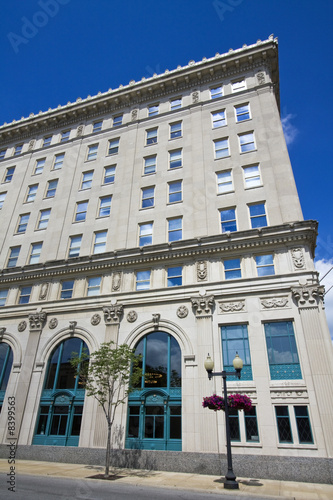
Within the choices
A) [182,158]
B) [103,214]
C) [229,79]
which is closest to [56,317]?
[103,214]

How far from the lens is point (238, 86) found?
3097 cm

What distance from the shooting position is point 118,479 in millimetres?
14773

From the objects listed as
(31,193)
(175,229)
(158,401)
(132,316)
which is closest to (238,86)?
(175,229)

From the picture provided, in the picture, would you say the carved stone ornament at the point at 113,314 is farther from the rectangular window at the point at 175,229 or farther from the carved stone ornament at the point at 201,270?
the rectangular window at the point at 175,229

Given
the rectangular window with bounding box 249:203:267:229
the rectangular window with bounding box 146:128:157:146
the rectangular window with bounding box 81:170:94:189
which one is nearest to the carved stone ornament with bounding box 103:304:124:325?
the rectangular window with bounding box 249:203:267:229

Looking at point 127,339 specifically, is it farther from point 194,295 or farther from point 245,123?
point 245,123

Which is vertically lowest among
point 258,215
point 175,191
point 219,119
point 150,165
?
point 258,215

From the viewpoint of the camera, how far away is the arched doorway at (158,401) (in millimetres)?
18664

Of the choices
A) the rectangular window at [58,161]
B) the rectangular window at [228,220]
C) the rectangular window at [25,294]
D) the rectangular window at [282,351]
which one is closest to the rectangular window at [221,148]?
the rectangular window at [228,220]

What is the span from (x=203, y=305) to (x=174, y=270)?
3789 millimetres

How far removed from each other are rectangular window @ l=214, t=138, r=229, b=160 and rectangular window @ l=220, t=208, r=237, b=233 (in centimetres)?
582

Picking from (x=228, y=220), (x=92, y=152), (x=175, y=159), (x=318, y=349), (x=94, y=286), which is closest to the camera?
(x=318, y=349)

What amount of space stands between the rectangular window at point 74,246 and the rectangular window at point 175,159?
10.7 meters

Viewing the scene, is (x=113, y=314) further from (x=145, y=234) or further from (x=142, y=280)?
(x=145, y=234)
